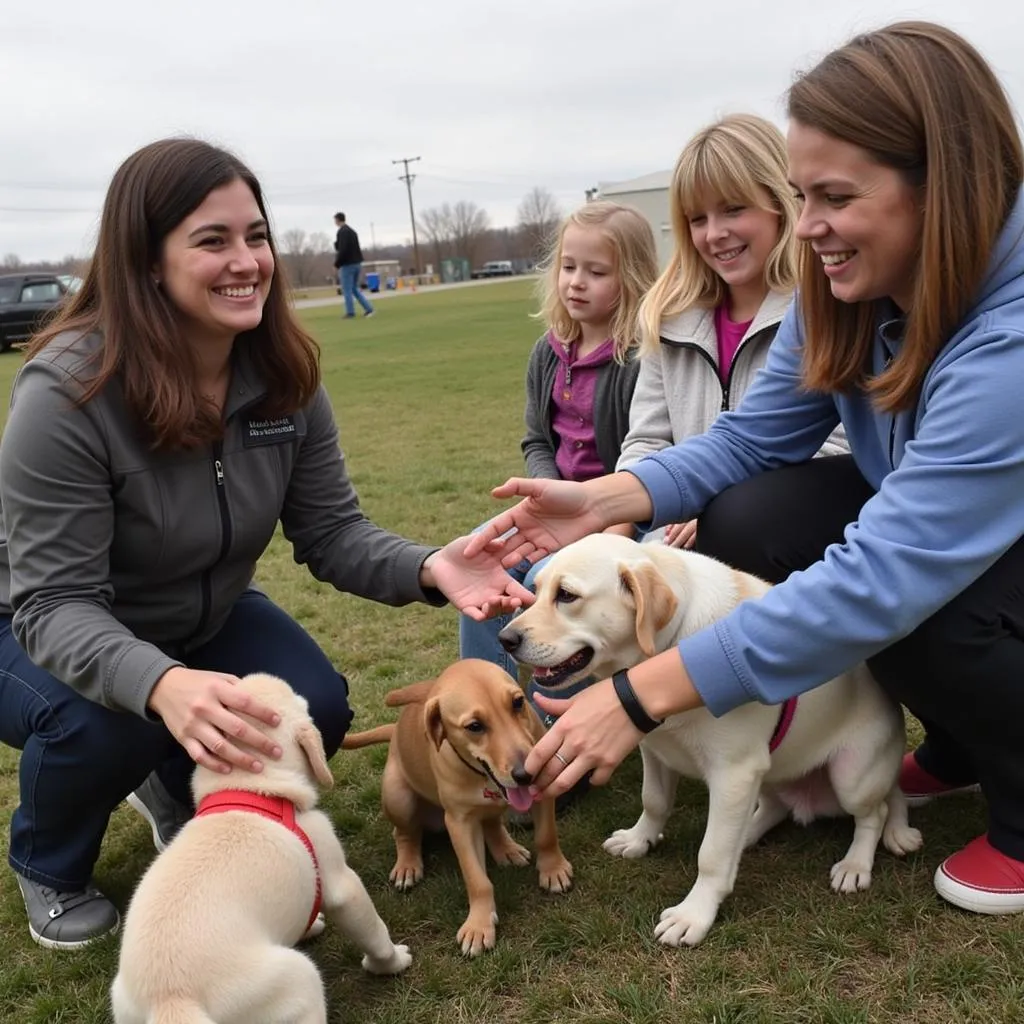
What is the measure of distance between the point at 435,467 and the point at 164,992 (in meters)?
7.51

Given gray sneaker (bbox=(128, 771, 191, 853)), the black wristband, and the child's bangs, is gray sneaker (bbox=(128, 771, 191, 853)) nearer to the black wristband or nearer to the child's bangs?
the black wristband

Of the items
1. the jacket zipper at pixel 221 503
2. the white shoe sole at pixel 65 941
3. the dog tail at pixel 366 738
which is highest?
the jacket zipper at pixel 221 503

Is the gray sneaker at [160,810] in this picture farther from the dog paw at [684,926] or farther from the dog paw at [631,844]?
the dog paw at [684,926]

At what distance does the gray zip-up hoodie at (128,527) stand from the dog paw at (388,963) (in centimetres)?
94

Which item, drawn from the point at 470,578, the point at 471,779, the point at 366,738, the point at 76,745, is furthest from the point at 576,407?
the point at 76,745

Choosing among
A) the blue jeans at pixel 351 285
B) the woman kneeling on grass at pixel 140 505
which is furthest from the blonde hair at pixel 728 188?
the blue jeans at pixel 351 285

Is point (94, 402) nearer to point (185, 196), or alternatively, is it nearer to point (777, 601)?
point (185, 196)

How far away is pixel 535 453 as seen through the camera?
504cm

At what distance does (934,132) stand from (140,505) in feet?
7.96

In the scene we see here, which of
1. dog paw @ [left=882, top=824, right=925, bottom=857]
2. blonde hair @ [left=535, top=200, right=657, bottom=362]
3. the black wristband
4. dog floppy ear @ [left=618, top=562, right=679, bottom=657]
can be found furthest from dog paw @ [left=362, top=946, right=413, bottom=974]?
blonde hair @ [left=535, top=200, right=657, bottom=362]

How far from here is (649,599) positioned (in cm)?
284

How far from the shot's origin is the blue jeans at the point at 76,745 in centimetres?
303

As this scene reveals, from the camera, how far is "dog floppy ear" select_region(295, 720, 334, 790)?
9.07 feet

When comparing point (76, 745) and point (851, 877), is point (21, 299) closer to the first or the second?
point (76, 745)
